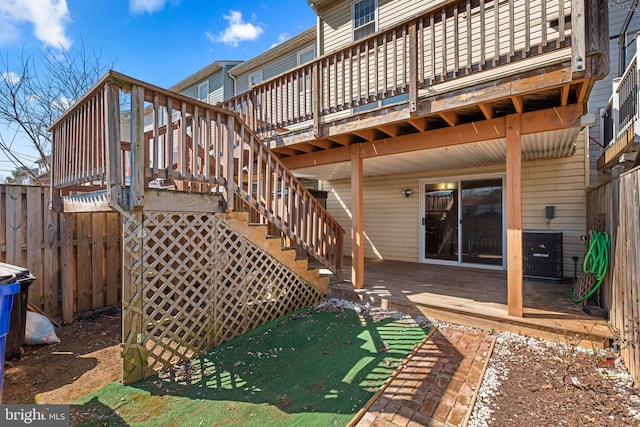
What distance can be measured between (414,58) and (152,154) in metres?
3.28

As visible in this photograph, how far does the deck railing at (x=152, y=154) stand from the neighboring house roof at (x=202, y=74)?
823 cm

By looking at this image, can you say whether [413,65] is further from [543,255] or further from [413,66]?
[543,255]

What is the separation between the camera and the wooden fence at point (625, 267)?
8.05 ft

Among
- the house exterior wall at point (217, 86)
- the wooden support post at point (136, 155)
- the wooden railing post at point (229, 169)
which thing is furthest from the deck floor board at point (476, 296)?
the house exterior wall at point (217, 86)

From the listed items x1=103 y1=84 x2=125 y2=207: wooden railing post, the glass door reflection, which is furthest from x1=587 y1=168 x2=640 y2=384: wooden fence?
x1=103 y1=84 x2=125 y2=207: wooden railing post

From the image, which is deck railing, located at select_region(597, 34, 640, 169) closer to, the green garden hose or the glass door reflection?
the green garden hose

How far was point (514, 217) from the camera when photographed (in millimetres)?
3494

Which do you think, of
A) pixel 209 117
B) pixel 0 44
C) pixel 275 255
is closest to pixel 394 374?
pixel 275 255

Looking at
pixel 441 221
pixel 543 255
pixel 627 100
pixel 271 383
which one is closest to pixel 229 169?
pixel 271 383

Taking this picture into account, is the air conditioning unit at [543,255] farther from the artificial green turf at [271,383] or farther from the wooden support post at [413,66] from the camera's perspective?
the wooden support post at [413,66]

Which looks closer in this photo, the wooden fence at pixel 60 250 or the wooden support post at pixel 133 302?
the wooden support post at pixel 133 302

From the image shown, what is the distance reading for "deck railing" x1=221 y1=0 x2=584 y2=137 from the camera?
9.92ft

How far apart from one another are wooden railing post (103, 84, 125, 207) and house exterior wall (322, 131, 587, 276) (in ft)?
20.4

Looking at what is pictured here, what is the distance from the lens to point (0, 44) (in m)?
7.27
